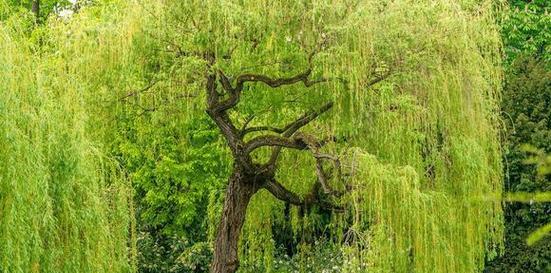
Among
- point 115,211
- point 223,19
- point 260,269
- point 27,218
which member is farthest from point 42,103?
point 260,269

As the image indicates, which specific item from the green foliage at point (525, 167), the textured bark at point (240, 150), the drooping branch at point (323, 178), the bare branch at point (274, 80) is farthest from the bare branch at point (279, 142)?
the green foliage at point (525, 167)

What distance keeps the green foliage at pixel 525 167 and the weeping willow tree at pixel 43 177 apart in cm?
805

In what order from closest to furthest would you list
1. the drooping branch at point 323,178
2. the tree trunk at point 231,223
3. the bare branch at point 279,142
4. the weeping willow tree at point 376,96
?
1. the weeping willow tree at point 376,96
2. the drooping branch at point 323,178
3. the bare branch at point 279,142
4. the tree trunk at point 231,223

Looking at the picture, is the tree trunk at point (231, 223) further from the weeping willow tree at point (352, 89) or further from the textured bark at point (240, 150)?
the weeping willow tree at point (352, 89)

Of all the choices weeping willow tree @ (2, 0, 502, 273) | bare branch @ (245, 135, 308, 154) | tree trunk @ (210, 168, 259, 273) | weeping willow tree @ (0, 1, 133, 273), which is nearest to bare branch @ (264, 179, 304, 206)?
tree trunk @ (210, 168, 259, 273)

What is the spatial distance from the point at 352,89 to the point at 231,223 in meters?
3.22

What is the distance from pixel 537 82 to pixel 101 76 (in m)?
7.77

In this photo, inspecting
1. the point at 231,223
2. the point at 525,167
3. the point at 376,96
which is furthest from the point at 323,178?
the point at 525,167

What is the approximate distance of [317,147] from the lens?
11.2 m

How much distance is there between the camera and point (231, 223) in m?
12.4

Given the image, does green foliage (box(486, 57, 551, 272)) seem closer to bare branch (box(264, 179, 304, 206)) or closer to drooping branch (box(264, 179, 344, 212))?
drooping branch (box(264, 179, 344, 212))

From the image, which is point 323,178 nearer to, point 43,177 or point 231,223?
point 231,223

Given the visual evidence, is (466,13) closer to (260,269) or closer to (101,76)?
(101,76)

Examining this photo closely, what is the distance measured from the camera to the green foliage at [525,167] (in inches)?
570
